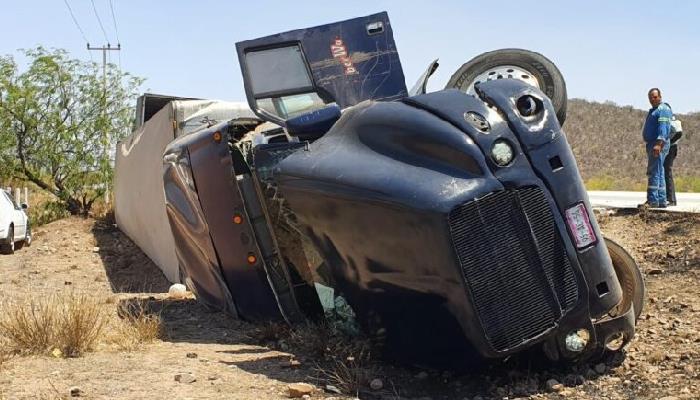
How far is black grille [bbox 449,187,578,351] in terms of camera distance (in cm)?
351

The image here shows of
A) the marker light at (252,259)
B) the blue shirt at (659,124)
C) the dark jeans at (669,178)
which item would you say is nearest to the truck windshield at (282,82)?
the marker light at (252,259)

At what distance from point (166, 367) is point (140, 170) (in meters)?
8.04

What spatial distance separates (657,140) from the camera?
9641 mm

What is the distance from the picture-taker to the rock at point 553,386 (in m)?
3.93

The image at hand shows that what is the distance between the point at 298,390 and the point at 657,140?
7.17 meters

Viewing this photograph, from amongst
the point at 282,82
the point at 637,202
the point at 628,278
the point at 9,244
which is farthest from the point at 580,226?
the point at 9,244

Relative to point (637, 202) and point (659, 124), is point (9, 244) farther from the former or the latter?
point (659, 124)

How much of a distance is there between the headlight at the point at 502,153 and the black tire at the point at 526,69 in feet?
4.92

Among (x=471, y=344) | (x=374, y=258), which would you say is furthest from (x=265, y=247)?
(x=471, y=344)

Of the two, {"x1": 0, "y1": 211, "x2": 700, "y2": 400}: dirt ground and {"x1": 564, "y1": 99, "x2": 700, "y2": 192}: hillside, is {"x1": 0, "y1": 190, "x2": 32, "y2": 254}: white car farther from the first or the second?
{"x1": 564, "y1": 99, "x2": 700, "y2": 192}: hillside

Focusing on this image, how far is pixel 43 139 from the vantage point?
21781 mm

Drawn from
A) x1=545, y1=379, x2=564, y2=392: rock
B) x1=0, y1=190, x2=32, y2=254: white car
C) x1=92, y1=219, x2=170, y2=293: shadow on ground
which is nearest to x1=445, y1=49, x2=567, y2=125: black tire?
x1=545, y1=379, x2=564, y2=392: rock

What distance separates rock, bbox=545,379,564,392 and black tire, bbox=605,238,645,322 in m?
0.75

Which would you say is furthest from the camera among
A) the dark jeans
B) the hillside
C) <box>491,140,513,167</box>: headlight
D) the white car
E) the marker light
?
the hillside
